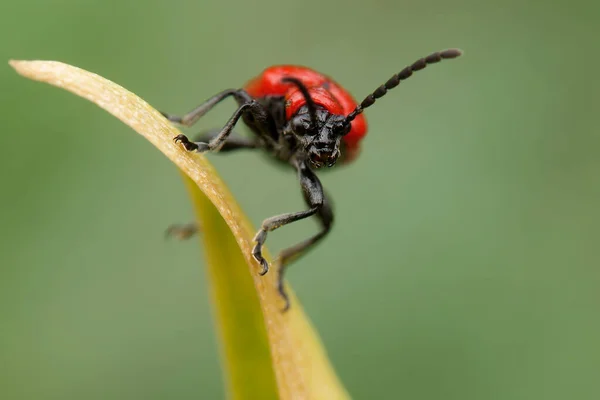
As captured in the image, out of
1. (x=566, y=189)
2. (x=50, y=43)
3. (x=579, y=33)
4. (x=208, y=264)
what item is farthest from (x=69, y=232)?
(x=579, y=33)

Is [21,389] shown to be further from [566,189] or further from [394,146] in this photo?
[566,189]

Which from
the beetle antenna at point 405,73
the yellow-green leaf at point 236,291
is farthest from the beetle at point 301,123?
the yellow-green leaf at point 236,291

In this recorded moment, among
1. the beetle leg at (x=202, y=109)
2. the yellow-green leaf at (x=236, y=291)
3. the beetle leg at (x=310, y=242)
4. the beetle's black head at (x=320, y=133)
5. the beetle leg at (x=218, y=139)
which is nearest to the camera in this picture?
the yellow-green leaf at (x=236, y=291)

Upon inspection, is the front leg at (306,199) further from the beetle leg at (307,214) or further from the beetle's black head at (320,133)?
the beetle's black head at (320,133)

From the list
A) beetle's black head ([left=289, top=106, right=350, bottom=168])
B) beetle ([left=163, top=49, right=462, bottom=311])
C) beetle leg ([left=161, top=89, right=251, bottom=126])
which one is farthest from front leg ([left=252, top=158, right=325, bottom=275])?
beetle leg ([left=161, top=89, right=251, bottom=126])

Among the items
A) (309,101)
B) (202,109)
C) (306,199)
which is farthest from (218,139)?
(306,199)

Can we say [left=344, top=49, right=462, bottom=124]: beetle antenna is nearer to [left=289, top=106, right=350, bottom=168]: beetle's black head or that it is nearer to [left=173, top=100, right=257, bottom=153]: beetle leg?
[left=289, top=106, right=350, bottom=168]: beetle's black head

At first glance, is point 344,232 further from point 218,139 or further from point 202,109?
point 218,139
